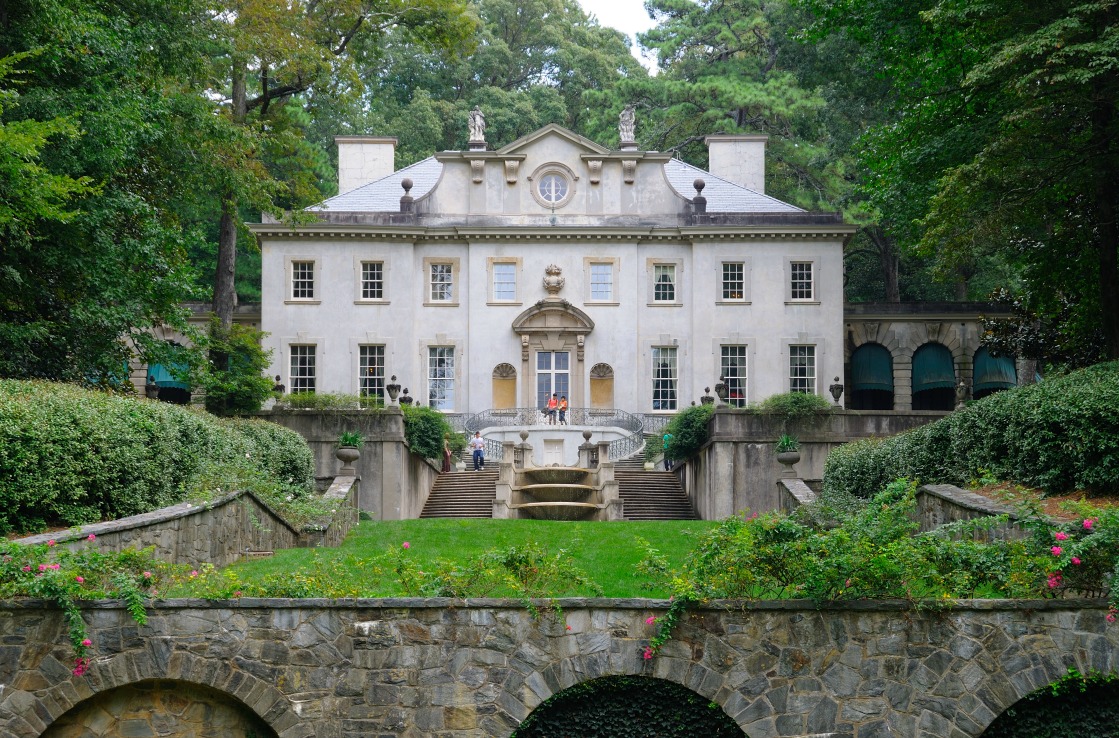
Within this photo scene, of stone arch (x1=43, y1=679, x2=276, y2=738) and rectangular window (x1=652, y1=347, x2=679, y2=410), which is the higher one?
rectangular window (x1=652, y1=347, x2=679, y2=410)

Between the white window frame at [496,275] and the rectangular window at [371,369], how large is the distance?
3.64 metres

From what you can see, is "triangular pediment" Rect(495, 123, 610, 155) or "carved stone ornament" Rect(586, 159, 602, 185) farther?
"carved stone ornament" Rect(586, 159, 602, 185)

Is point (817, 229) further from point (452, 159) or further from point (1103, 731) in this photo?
point (1103, 731)

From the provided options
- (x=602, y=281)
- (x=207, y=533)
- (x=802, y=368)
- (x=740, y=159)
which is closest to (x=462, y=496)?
(x=602, y=281)

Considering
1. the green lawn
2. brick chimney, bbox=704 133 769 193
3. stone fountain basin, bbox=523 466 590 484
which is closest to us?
the green lawn

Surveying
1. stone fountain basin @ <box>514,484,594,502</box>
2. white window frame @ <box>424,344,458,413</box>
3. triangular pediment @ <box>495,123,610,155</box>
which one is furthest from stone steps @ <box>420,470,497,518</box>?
triangular pediment @ <box>495,123,610,155</box>

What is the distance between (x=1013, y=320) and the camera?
31922mm

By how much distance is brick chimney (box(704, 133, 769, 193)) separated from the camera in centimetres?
4531

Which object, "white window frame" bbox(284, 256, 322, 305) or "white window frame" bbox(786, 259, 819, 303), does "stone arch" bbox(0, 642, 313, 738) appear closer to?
"white window frame" bbox(284, 256, 322, 305)

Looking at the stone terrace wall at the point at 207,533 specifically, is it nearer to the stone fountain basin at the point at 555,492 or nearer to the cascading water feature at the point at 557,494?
the cascading water feature at the point at 557,494

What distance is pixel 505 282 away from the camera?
135 ft

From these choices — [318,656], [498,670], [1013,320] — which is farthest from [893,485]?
[1013,320]

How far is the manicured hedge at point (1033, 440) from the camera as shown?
14883 millimetres

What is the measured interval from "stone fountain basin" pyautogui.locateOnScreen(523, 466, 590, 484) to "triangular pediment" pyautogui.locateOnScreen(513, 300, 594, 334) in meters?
10.3
